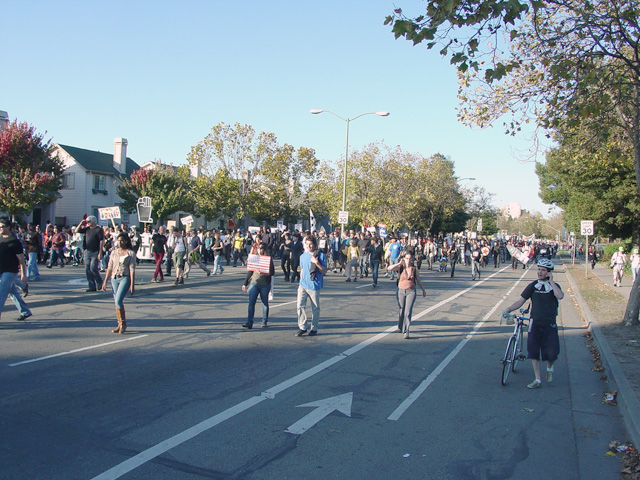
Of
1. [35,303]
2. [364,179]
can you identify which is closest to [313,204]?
[364,179]

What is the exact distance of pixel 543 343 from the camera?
741cm

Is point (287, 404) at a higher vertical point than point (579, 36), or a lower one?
lower

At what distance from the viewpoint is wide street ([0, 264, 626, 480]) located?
4.62m

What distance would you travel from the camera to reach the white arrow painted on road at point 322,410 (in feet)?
17.8

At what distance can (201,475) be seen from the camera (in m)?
4.27

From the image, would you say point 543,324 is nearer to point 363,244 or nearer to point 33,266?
point 363,244

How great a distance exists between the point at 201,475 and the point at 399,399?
9.79 feet

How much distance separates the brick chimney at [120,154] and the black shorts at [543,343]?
45.1 meters

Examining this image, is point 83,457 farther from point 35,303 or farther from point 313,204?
point 313,204

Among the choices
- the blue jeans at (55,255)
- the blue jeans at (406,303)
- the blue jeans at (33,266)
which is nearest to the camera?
the blue jeans at (406,303)

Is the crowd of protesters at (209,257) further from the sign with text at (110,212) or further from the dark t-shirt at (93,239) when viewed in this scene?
the sign with text at (110,212)

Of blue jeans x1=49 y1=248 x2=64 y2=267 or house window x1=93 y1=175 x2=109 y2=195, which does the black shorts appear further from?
house window x1=93 y1=175 x2=109 y2=195

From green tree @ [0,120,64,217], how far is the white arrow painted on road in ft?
93.6

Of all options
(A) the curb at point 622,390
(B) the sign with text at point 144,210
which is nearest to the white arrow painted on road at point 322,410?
(A) the curb at point 622,390
